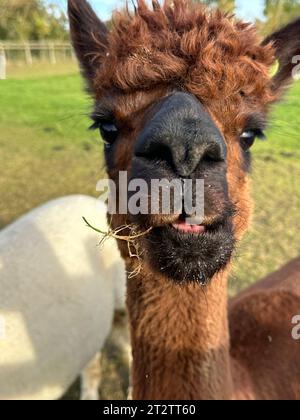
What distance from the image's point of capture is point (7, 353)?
262cm

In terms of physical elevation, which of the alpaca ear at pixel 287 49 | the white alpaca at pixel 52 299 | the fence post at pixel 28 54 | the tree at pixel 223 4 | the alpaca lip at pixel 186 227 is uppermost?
the fence post at pixel 28 54

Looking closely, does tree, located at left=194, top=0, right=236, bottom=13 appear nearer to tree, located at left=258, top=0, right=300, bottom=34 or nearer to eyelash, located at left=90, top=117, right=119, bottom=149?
tree, located at left=258, top=0, right=300, bottom=34

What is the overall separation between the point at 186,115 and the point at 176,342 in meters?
1.02

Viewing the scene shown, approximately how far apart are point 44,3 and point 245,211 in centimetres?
162

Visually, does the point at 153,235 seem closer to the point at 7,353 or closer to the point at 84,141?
the point at 7,353

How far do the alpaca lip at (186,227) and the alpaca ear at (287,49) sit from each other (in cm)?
111

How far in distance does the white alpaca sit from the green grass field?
71 cm

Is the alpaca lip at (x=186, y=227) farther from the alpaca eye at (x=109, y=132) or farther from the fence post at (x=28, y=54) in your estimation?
the fence post at (x=28, y=54)

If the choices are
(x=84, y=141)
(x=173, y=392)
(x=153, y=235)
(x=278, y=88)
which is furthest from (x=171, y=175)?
(x=84, y=141)

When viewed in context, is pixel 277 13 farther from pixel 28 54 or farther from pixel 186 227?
pixel 28 54

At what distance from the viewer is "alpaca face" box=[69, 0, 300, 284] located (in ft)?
4.13

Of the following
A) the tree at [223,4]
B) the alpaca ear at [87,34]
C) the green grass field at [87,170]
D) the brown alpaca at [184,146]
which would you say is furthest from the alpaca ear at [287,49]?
the alpaca ear at [87,34]

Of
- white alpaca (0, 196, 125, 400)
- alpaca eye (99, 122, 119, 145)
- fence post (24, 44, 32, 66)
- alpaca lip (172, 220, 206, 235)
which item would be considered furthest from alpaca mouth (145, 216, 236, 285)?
→ fence post (24, 44, 32, 66)

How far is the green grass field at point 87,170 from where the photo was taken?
10.6 ft
